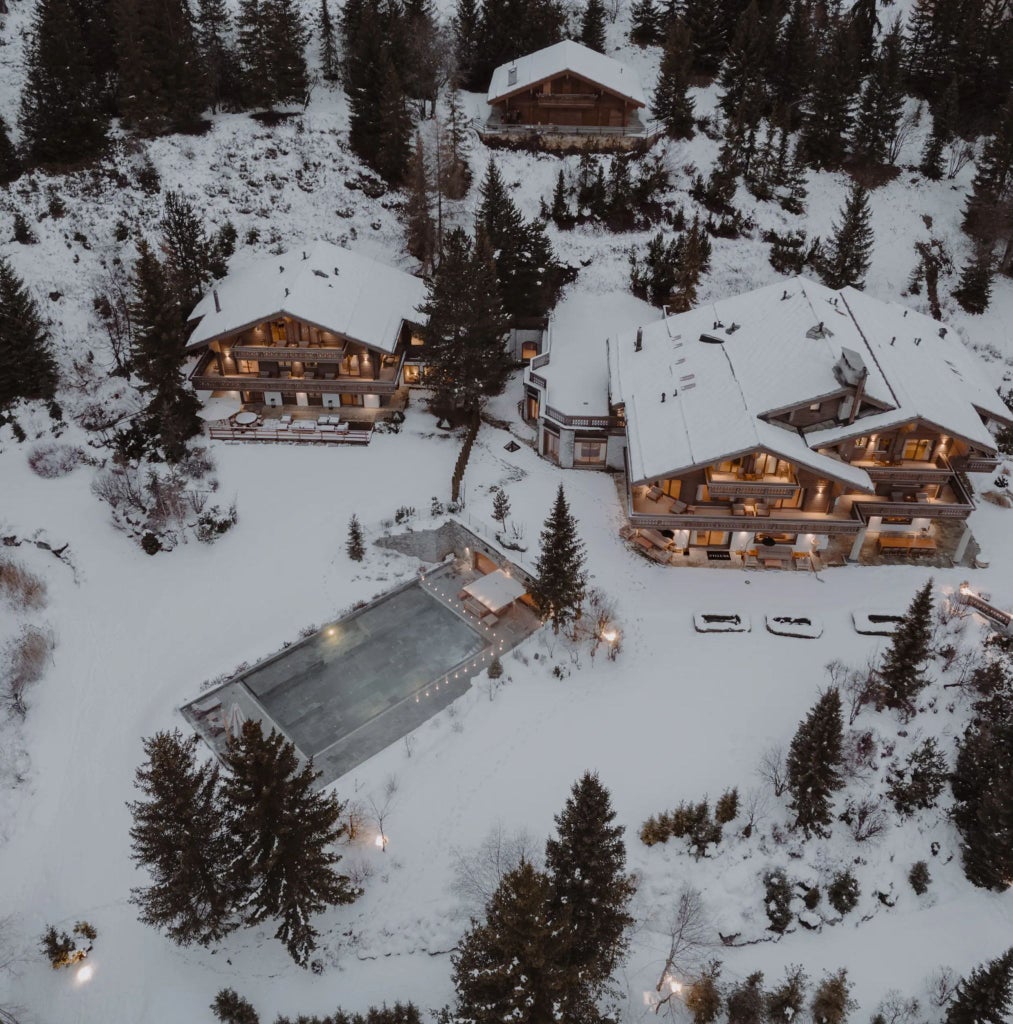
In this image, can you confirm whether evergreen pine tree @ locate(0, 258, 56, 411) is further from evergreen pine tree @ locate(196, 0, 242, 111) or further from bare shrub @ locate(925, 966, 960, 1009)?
bare shrub @ locate(925, 966, 960, 1009)

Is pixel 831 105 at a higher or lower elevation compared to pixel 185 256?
higher

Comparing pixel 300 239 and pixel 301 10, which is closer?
pixel 300 239

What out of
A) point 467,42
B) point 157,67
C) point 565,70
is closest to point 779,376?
point 565,70

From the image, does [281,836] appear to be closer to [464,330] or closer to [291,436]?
[291,436]

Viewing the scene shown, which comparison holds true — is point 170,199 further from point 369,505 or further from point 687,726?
point 687,726

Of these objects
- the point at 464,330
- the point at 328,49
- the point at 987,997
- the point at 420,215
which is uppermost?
the point at 328,49

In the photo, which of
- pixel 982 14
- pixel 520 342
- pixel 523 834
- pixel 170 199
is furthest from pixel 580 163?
pixel 523 834

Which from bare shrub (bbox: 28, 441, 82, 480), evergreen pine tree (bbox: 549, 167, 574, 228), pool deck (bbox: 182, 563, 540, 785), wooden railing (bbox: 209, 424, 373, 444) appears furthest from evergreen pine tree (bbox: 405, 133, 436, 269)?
pool deck (bbox: 182, 563, 540, 785)
